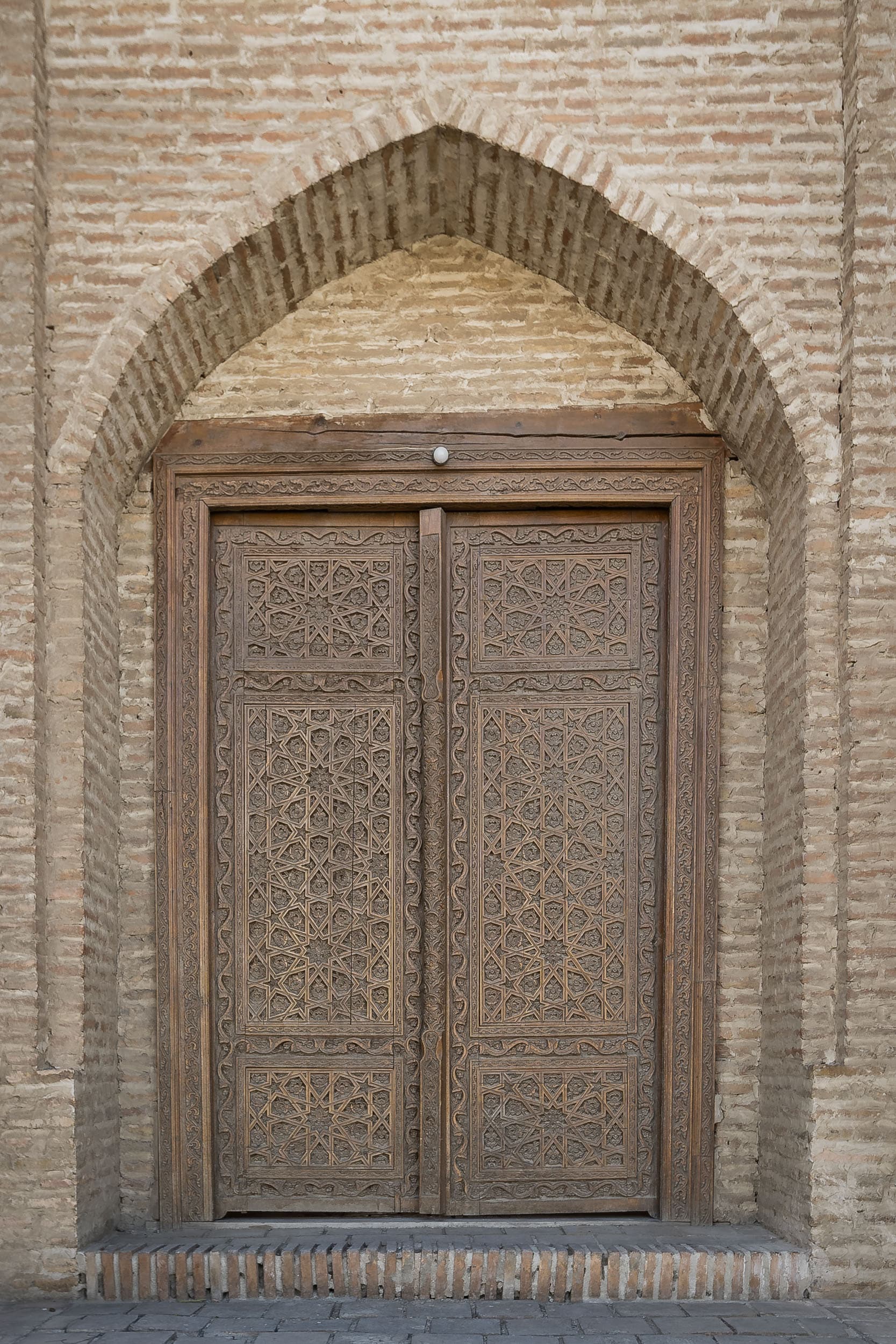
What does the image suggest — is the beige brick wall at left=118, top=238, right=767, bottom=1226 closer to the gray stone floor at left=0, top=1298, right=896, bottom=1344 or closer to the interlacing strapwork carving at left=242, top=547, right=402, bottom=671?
the interlacing strapwork carving at left=242, top=547, right=402, bottom=671

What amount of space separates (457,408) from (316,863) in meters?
1.92

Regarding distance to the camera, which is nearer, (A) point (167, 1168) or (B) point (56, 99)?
(B) point (56, 99)

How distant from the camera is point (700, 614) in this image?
499 centimetres

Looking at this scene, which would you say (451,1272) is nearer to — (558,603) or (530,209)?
(558,603)

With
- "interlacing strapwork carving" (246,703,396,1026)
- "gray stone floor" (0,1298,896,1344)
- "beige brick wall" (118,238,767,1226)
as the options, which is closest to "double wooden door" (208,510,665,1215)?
"interlacing strapwork carving" (246,703,396,1026)

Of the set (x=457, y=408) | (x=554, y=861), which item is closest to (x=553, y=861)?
(x=554, y=861)

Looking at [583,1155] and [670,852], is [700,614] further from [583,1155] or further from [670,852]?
[583,1155]

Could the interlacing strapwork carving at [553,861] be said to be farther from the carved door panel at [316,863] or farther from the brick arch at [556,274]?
the brick arch at [556,274]

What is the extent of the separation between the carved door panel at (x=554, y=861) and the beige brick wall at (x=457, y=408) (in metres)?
0.32

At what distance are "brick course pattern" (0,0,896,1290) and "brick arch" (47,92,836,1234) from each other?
0.05 feet

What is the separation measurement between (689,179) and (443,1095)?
Answer: 362 centimetres

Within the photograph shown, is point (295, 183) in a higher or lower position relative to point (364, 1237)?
higher

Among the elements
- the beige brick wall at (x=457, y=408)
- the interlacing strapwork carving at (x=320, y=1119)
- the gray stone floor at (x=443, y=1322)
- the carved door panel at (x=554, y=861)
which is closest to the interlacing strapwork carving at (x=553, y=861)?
the carved door panel at (x=554, y=861)

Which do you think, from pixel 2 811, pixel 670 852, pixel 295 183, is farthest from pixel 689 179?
pixel 2 811
